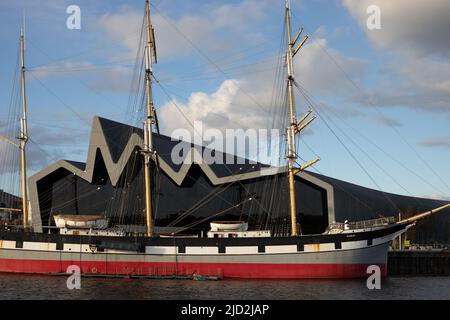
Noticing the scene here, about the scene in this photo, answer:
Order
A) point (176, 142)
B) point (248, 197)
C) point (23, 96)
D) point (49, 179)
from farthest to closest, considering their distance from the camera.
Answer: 1. point (176, 142)
2. point (49, 179)
3. point (248, 197)
4. point (23, 96)

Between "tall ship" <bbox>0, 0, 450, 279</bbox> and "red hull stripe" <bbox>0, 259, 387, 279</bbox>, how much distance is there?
79 mm

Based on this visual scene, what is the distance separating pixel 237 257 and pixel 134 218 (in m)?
20.4

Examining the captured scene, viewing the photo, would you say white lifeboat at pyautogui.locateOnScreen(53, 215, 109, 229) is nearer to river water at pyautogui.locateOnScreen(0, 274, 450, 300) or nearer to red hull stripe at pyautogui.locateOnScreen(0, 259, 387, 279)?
red hull stripe at pyautogui.locateOnScreen(0, 259, 387, 279)

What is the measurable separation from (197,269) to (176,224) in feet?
53.0

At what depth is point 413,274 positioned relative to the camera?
56.0 meters

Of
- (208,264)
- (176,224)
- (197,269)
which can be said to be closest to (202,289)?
(208,264)

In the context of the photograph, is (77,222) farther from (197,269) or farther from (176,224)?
(176,224)

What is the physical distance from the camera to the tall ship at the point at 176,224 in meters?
39.5

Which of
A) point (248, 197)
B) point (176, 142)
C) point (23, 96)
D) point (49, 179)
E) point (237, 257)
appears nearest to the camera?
point (237, 257)

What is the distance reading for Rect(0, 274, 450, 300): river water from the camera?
30398mm

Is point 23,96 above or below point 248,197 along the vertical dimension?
above

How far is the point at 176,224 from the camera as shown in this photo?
2207 inches

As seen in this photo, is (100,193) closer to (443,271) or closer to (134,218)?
(134,218)

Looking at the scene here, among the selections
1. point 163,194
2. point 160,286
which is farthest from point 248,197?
point 160,286
